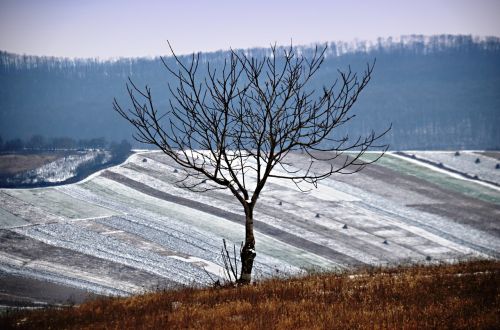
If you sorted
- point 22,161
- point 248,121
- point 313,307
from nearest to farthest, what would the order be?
point 313,307, point 248,121, point 22,161

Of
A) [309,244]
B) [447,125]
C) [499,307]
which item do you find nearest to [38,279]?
[309,244]

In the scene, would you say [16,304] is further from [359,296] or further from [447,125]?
[447,125]

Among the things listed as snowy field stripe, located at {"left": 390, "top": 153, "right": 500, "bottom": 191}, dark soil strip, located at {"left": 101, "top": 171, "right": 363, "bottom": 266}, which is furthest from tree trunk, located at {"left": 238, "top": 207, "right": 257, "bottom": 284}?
snowy field stripe, located at {"left": 390, "top": 153, "right": 500, "bottom": 191}

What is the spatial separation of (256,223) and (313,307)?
1946 inches

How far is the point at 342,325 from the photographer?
368 inches

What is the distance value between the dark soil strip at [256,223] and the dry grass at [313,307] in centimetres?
3599

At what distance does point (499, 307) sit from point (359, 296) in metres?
2.83

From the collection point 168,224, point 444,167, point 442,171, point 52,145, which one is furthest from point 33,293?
point 52,145

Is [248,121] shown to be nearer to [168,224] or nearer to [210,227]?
[210,227]

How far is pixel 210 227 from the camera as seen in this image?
185 ft

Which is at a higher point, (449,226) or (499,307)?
(499,307)

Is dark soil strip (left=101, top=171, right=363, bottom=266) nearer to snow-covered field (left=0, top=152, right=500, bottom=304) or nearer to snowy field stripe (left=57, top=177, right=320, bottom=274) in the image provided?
snow-covered field (left=0, top=152, right=500, bottom=304)

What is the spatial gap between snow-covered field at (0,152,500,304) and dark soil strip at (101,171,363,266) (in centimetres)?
12

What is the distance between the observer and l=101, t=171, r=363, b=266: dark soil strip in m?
51.8
